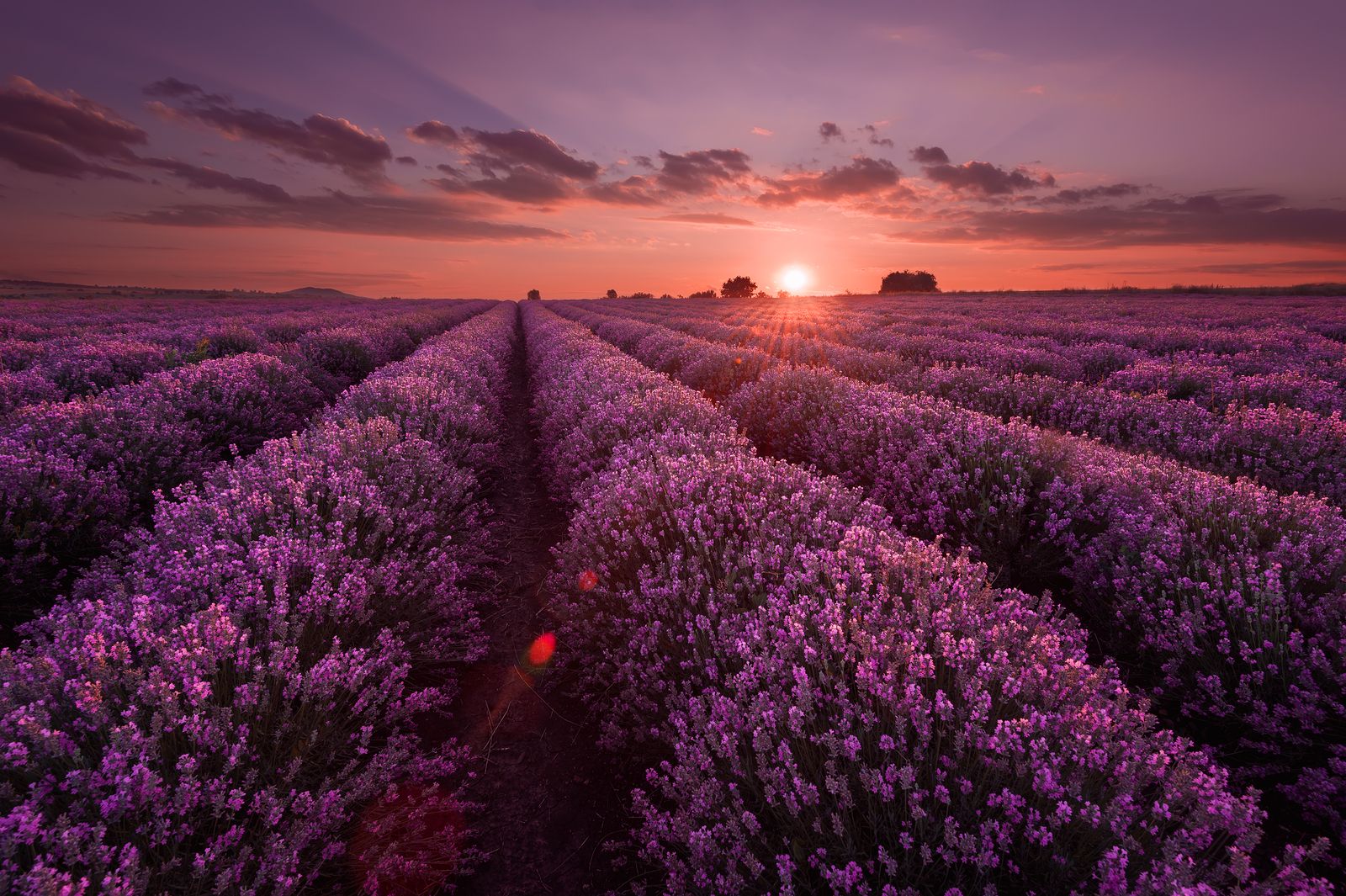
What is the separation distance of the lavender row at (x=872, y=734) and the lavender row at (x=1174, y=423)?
3.95 metres

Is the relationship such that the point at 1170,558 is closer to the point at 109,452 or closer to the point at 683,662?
the point at 683,662

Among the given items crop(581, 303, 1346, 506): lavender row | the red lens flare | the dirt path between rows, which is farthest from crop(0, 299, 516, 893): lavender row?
crop(581, 303, 1346, 506): lavender row

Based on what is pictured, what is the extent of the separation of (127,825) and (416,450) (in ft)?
10.9

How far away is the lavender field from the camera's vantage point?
65.8 inches

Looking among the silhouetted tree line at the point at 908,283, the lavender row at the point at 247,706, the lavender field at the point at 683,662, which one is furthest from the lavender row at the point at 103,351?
the silhouetted tree line at the point at 908,283

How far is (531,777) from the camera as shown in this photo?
2.90m

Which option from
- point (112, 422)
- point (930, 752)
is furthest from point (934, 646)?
point (112, 422)

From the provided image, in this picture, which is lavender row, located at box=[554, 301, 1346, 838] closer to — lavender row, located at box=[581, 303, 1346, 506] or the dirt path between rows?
lavender row, located at box=[581, 303, 1346, 506]

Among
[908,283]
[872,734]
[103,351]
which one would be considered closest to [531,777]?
[872,734]

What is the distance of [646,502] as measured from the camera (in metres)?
3.55

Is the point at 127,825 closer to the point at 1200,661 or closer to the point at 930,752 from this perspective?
the point at 930,752

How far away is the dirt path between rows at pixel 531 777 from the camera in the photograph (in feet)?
7.91

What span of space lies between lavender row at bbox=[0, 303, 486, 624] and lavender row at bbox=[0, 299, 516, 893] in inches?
35.4

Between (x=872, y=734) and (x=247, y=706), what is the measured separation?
7.57ft
